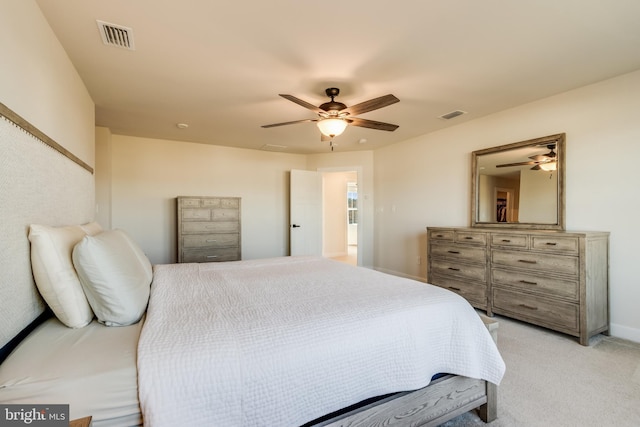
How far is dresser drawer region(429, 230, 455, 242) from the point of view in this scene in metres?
3.65

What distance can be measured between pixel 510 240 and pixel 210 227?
13.1 ft

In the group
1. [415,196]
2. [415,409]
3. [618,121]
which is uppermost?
[618,121]

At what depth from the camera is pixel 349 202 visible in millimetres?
9023

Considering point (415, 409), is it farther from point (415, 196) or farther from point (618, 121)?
point (415, 196)

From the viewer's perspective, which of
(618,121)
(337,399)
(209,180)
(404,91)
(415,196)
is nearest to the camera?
(337,399)

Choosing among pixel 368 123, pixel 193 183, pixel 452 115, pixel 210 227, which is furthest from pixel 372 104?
pixel 193 183

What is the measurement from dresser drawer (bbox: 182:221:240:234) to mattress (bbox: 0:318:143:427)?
358cm

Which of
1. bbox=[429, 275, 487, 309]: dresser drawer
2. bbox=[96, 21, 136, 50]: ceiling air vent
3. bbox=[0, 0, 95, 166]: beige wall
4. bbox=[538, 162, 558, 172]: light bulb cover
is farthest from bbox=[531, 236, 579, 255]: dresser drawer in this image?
bbox=[0, 0, 95, 166]: beige wall

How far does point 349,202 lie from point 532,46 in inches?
272

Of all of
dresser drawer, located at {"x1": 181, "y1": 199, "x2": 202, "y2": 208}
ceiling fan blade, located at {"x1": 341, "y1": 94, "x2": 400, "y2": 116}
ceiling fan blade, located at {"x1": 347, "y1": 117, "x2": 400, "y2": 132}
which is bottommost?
dresser drawer, located at {"x1": 181, "y1": 199, "x2": 202, "y2": 208}

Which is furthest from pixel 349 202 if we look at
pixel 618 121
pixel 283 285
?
pixel 283 285

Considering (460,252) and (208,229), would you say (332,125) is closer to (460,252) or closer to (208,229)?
(460,252)

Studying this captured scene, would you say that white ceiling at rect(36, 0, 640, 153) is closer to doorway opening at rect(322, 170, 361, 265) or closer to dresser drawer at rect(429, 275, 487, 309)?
dresser drawer at rect(429, 275, 487, 309)

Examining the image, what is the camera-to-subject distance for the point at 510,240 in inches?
120
